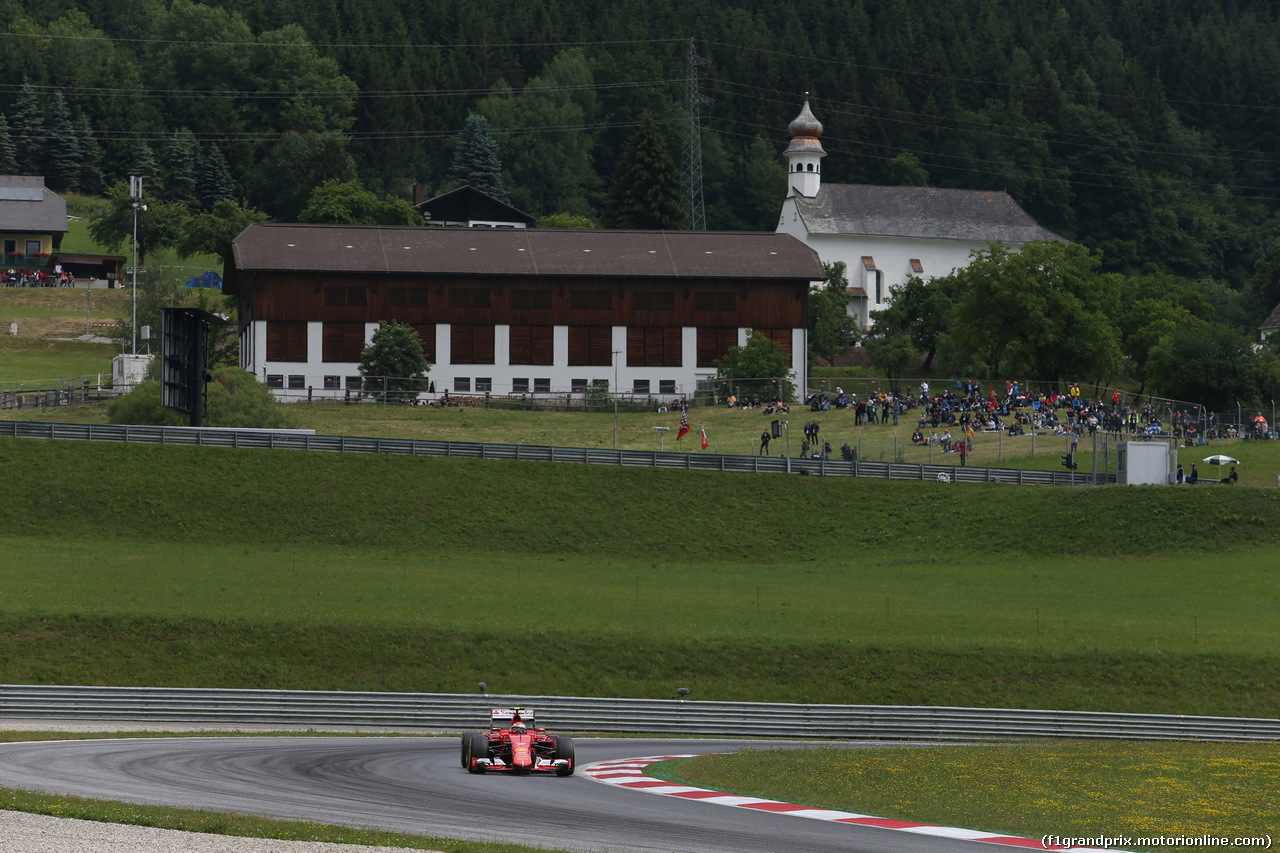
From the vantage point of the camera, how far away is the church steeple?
152 m

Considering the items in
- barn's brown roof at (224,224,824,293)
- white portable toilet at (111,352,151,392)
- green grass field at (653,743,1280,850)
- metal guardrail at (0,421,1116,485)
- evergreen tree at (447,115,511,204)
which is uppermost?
evergreen tree at (447,115,511,204)

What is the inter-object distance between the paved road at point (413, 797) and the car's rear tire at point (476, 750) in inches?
11.2

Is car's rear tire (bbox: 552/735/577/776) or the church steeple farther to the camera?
the church steeple

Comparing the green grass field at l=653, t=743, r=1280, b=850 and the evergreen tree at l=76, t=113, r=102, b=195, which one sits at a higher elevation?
the evergreen tree at l=76, t=113, r=102, b=195

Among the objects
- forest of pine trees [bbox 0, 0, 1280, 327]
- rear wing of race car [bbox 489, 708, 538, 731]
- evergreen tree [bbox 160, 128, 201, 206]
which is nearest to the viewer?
rear wing of race car [bbox 489, 708, 538, 731]

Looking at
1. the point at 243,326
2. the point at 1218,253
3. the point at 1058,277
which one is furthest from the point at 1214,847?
the point at 1218,253

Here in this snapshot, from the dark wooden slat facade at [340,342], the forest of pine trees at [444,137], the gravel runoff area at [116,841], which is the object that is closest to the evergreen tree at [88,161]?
the forest of pine trees at [444,137]

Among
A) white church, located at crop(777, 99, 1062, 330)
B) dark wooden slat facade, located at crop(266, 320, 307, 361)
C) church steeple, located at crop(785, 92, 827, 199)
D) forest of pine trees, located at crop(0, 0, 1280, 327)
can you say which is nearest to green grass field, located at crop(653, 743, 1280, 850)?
dark wooden slat facade, located at crop(266, 320, 307, 361)

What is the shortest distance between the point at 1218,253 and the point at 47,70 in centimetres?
14345

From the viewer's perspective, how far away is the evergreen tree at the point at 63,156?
170 meters

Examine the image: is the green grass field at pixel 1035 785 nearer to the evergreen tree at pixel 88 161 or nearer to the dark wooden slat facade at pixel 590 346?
the dark wooden slat facade at pixel 590 346

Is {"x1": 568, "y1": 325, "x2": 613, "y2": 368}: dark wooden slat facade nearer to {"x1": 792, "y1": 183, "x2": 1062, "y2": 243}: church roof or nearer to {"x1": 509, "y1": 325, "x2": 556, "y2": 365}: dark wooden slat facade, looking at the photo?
{"x1": 509, "y1": 325, "x2": 556, "y2": 365}: dark wooden slat facade

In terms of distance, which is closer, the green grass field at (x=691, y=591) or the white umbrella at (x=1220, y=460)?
the green grass field at (x=691, y=591)

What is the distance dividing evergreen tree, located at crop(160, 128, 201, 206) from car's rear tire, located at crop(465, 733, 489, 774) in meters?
150
